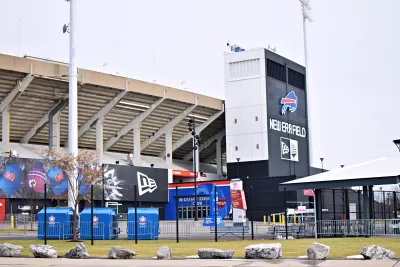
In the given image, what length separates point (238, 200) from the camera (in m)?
38.5

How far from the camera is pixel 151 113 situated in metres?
76.4

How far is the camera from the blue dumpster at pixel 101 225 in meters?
34.0

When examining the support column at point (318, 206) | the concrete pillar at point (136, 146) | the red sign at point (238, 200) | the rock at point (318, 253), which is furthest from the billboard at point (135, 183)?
the rock at point (318, 253)

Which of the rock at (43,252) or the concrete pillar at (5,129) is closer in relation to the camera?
the rock at (43,252)

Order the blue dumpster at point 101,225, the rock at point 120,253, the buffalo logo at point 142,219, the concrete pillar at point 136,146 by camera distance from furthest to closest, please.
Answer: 1. the concrete pillar at point 136,146
2. the buffalo logo at point 142,219
3. the blue dumpster at point 101,225
4. the rock at point 120,253

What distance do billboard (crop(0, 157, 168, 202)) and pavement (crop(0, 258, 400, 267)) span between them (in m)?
34.3

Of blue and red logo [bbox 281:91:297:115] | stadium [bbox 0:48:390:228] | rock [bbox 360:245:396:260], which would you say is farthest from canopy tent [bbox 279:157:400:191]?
blue and red logo [bbox 281:91:297:115]

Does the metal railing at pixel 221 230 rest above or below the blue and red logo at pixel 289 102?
below

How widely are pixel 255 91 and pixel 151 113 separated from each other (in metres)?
13.1

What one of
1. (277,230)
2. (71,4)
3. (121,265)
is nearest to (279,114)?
(71,4)

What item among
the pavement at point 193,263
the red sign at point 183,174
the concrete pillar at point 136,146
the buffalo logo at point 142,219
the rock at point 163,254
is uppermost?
the concrete pillar at point 136,146

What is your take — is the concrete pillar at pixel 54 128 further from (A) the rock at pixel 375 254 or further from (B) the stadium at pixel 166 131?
(A) the rock at pixel 375 254

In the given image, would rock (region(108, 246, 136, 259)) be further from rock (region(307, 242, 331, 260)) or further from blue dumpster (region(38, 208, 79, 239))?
blue dumpster (region(38, 208, 79, 239))

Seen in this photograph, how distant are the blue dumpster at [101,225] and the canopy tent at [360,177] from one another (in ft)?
30.6
